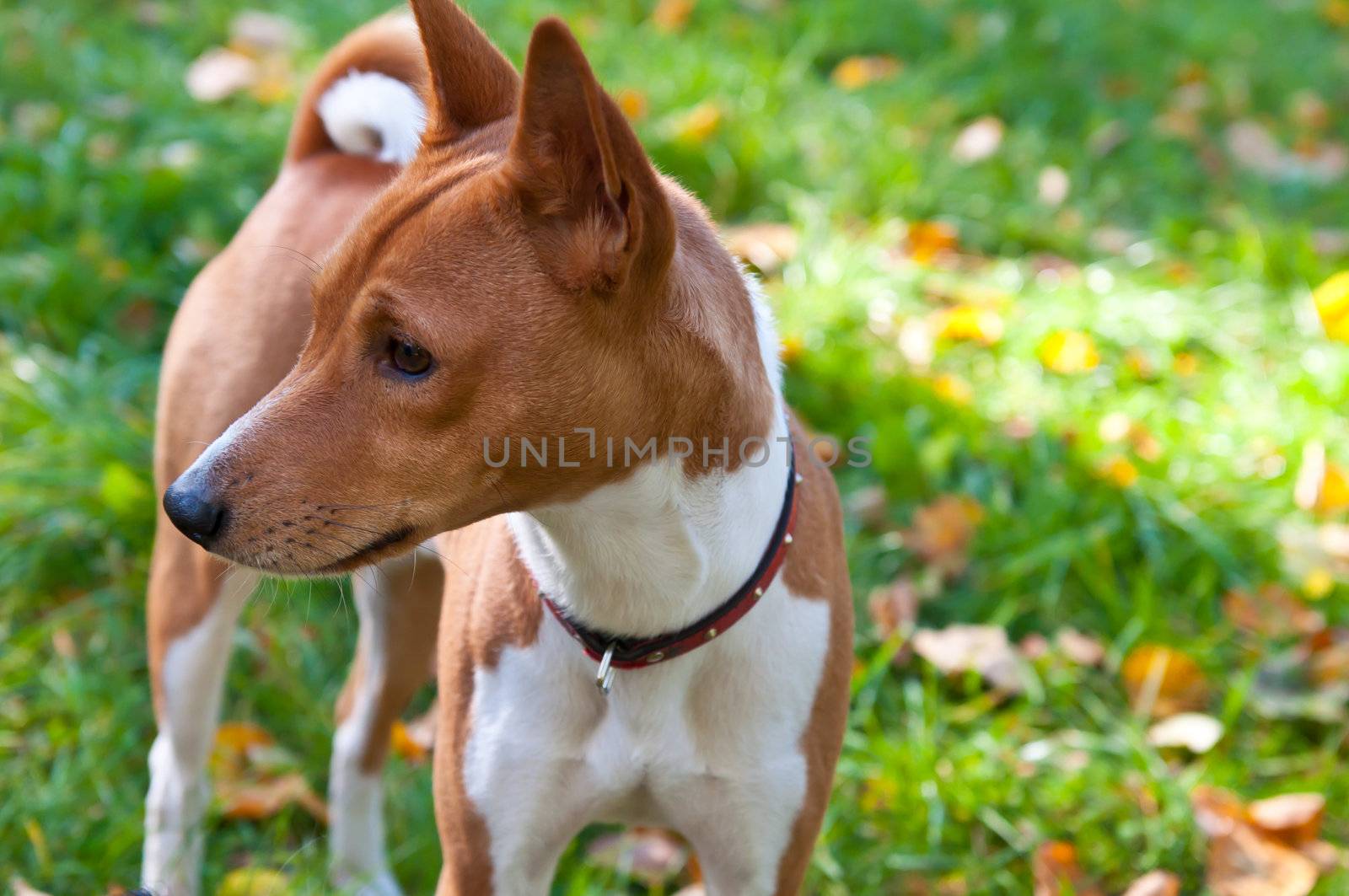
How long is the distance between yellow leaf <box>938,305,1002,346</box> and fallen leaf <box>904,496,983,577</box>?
83 cm

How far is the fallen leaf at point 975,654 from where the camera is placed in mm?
3611

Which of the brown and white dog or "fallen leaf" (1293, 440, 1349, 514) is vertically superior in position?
the brown and white dog

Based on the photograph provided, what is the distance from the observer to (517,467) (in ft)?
6.66

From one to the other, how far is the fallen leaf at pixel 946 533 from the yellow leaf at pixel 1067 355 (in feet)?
2.52

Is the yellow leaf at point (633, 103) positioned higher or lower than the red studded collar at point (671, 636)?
lower

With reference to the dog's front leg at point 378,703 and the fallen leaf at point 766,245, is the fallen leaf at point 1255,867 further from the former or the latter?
the fallen leaf at point 766,245

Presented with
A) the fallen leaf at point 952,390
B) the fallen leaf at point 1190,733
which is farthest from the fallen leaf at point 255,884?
the fallen leaf at point 952,390

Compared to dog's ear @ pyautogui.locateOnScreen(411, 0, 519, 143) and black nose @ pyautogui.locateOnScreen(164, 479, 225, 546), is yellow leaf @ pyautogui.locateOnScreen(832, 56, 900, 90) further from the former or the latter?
black nose @ pyautogui.locateOnScreen(164, 479, 225, 546)

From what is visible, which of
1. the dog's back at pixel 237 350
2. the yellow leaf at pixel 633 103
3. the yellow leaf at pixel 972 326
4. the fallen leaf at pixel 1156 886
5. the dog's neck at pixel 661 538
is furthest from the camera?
the yellow leaf at pixel 633 103

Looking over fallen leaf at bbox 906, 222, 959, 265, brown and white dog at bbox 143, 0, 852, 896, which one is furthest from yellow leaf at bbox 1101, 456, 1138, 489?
brown and white dog at bbox 143, 0, 852, 896

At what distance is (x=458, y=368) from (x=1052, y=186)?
416 cm

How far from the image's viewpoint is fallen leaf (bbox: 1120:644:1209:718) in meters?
3.60

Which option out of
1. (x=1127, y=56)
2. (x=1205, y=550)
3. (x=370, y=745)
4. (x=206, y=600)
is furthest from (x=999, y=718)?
(x=1127, y=56)

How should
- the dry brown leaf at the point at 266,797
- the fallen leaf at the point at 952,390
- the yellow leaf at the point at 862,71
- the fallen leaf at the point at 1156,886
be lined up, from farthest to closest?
1. the yellow leaf at the point at 862,71
2. the fallen leaf at the point at 952,390
3. the dry brown leaf at the point at 266,797
4. the fallen leaf at the point at 1156,886
